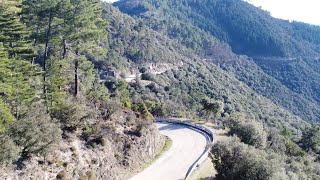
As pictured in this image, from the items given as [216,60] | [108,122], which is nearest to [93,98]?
[108,122]

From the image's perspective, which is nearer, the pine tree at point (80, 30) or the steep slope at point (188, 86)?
the pine tree at point (80, 30)

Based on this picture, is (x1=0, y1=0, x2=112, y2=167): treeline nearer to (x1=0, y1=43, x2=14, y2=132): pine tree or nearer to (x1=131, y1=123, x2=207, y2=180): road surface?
(x1=0, y1=43, x2=14, y2=132): pine tree

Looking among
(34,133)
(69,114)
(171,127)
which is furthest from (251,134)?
(34,133)

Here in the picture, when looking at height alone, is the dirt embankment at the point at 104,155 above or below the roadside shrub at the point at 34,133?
below

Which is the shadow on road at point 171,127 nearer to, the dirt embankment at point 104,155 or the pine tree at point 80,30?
the dirt embankment at point 104,155

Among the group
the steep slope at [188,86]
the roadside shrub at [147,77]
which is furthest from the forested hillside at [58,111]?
the roadside shrub at [147,77]

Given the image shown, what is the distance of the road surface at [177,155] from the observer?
104ft

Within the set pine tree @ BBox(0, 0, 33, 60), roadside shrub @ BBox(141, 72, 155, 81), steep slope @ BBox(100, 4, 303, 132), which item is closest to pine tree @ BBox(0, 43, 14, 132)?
pine tree @ BBox(0, 0, 33, 60)

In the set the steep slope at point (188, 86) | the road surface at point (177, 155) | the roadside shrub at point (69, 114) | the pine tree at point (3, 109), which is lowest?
the steep slope at point (188, 86)

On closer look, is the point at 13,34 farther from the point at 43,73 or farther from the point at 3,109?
the point at 3,109

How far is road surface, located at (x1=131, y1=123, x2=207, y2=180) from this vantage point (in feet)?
104

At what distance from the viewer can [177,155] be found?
38.4 meters

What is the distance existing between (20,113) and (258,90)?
154m

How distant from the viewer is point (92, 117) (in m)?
32.3
